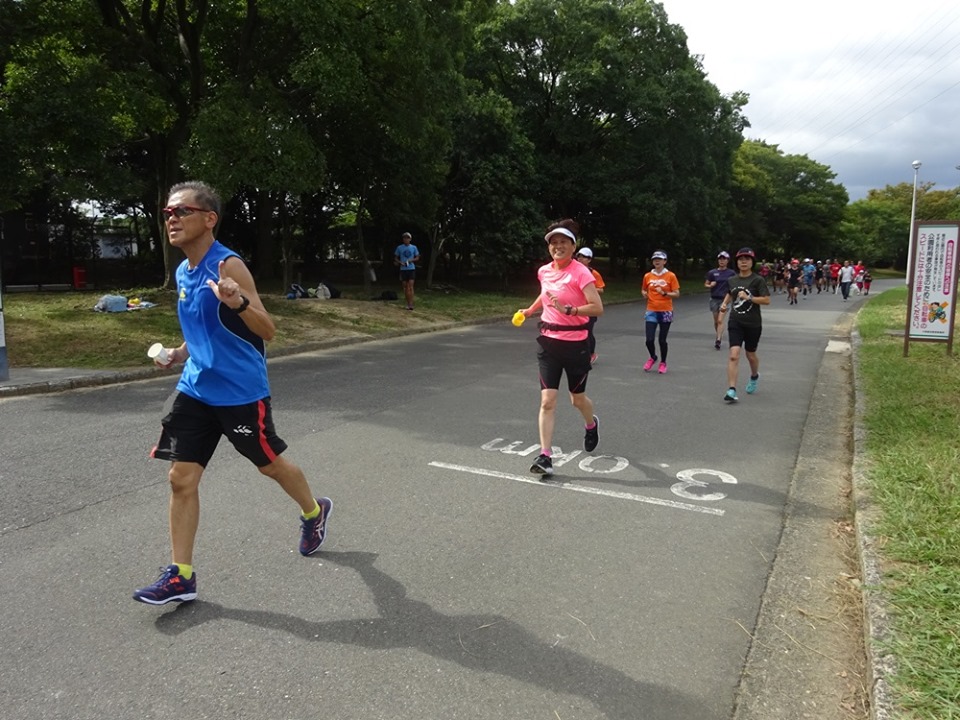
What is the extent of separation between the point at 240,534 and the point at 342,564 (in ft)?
2.53

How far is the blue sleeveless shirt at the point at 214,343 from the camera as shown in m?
3.27

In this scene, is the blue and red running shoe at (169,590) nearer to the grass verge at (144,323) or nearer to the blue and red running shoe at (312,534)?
the blue and red running shoe at (312,534)

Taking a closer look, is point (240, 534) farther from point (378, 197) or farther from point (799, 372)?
point (378, 197)

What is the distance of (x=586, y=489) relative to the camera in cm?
513

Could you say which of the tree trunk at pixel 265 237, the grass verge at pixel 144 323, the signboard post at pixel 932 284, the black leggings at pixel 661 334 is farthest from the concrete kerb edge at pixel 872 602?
the tree trunk at pixel 265 237

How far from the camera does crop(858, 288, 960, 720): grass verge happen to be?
2578 millimetres

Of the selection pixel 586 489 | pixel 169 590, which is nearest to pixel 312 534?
pixel 169 590

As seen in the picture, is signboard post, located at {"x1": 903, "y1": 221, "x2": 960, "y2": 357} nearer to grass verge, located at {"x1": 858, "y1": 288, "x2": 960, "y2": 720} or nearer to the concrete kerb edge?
grass verge, located at {"x1": 858, "y1": 288, "x2": 960, "y2": 720}

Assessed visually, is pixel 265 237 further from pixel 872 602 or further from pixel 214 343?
pixel 872 602

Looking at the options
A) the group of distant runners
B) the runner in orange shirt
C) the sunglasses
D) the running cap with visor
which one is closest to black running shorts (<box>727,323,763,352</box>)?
the runner in orange shirt

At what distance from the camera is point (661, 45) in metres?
31.5

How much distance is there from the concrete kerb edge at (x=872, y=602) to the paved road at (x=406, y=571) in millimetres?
484

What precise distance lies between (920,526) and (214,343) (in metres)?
3.86

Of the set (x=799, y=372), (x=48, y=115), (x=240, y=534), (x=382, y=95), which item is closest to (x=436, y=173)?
(x=382, y=95)
